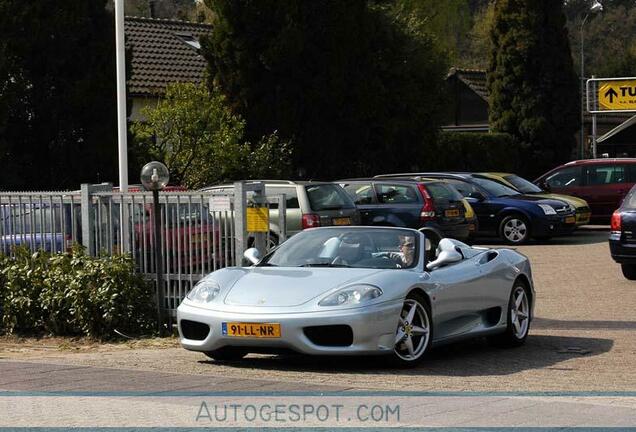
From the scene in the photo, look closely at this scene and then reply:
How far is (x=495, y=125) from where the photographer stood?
1713 inches

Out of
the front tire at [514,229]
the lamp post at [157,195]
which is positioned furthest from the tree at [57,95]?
the lamp post at [157,195]

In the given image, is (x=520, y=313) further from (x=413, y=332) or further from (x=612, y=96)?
(x=612, y=96)

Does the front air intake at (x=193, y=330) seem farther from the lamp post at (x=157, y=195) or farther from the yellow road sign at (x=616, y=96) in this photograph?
the yellow road sign at (x=616, y=96)

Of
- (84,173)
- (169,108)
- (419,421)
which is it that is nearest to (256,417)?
(419,421)

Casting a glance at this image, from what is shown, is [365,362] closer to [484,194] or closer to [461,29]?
[484,194]

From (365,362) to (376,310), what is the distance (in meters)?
0.92

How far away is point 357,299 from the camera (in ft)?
33.8

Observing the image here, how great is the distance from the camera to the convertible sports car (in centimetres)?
1023

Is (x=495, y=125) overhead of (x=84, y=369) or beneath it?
overhead

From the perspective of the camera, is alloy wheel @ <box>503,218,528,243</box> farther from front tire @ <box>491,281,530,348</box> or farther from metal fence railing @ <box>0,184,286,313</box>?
front tire @ <box>491,281,530,348</box>

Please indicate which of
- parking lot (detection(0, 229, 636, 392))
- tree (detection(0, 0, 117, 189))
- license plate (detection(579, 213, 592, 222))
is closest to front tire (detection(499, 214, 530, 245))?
license plate (detection(579, 213, 592, 222))

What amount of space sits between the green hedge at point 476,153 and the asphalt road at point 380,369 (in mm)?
24458

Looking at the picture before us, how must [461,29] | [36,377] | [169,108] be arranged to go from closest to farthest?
[36,377] → [169,108] → [461,29]

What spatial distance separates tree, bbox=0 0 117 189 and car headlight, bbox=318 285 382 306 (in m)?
15.4
